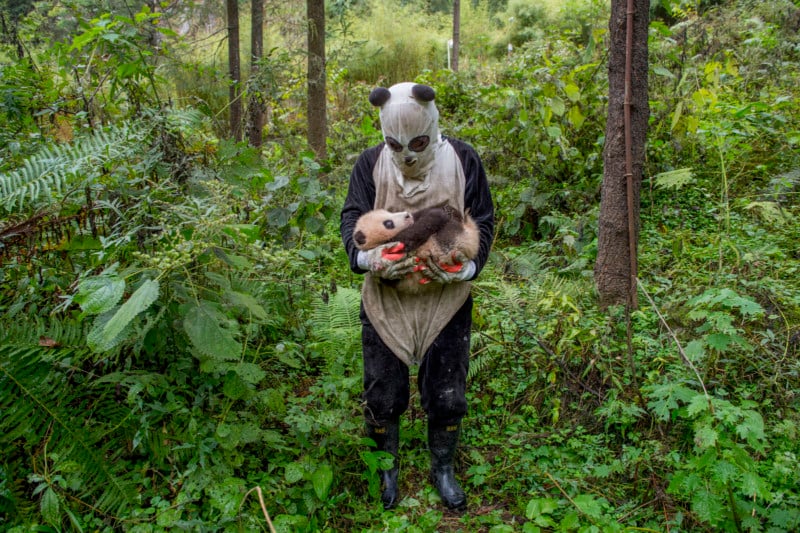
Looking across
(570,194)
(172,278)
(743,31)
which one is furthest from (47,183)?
(743,31)

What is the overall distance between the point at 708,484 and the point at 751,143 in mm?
4504

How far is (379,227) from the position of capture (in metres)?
2.58

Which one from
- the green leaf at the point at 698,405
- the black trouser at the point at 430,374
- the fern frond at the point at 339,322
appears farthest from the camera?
the fern frond at the point at 339,322

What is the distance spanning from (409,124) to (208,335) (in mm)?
1296

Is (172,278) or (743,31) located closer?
(172,278)

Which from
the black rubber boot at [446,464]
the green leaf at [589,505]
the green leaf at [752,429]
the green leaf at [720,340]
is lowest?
the black rubber boot at [446,464]

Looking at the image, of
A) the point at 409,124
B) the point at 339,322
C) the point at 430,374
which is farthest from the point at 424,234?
the point at 339,322

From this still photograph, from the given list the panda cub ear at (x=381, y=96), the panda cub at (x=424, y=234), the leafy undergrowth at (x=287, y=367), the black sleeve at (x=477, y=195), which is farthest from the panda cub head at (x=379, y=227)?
the leafy undergrowth at (x=287, y=367)

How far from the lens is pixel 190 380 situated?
3113 millimetres

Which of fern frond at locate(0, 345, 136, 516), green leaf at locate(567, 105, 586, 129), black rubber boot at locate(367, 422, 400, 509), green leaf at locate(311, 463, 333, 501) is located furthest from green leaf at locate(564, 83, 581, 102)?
fern frond at locate(0, 345, 136, 516)

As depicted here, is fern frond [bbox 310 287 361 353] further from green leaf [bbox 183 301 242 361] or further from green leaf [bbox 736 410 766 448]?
green leaf [bbox 736 410 766 448]

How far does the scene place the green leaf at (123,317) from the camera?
2.35 meters

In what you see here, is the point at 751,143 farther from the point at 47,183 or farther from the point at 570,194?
the point at 47,183

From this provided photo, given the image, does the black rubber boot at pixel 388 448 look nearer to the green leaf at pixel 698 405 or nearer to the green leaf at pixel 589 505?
the green leaf at pixel 589 505
